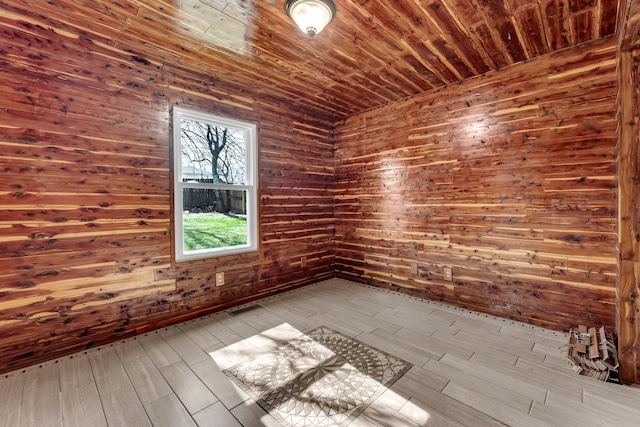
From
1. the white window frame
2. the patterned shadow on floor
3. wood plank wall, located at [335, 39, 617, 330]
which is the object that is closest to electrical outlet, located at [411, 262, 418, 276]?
wood plank wall, located at [335, 39, 617, 330]

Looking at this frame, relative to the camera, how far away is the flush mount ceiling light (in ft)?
6.15

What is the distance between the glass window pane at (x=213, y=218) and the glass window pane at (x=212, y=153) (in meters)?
0.17

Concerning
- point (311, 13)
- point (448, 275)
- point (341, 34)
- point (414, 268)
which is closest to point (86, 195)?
point (311, 13)

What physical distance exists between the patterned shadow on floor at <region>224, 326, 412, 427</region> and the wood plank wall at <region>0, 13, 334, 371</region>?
1.30m

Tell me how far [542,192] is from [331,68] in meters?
2.43

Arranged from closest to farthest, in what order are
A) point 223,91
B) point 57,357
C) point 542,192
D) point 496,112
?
1. point 57,357
2. point 542,192
3. point 496,112
4. point 223,91

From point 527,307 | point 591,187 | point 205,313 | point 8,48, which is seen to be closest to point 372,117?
point 591,187

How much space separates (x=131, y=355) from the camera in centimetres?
225

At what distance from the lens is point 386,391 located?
1.81 meters

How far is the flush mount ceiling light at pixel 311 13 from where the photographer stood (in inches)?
73.8

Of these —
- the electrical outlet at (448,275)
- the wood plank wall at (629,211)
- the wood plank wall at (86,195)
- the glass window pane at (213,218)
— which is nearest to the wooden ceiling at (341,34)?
the wood plank wall at (86,195)

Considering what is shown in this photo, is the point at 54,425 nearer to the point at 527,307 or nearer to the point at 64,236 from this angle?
the point at 64,236

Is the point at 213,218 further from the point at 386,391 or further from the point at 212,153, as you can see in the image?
the point at 386,391

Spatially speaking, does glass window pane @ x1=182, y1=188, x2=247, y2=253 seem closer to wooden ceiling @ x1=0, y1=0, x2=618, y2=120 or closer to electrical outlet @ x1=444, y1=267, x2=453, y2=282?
wooden ceiling @ x1=0, y1=0, x2=618, y2=120
